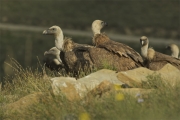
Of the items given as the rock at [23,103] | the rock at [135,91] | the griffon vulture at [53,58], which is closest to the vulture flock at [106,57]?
the rock at [23,103]

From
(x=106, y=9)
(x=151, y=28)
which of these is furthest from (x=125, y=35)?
(x=106, y=9)

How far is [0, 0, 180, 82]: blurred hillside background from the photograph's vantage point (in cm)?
5477

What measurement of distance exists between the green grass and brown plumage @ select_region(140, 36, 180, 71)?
288cm

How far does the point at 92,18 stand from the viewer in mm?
67438

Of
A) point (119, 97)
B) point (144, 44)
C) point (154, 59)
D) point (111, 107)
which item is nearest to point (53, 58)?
point (144, 44)

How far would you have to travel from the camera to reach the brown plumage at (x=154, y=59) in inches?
472

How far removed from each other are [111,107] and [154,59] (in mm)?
4600

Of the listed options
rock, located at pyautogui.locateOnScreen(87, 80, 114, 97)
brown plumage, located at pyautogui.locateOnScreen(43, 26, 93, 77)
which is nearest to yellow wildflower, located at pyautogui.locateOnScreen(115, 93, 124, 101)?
rock, located at pyautogui.locateOnScreen(87, 80, 114, 97)

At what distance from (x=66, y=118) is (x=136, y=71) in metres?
1.99

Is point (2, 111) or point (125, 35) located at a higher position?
point (2, 111)

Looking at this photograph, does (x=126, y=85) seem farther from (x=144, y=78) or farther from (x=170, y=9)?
(x=170, y=9)

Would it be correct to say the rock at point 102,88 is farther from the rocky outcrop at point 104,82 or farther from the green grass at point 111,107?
the green grass at point 111,107

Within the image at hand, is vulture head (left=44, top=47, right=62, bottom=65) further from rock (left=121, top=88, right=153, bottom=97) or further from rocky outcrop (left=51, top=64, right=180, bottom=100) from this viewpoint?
rock (left=121, top=88, right=153, bottom=97)

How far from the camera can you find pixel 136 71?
9656mm
